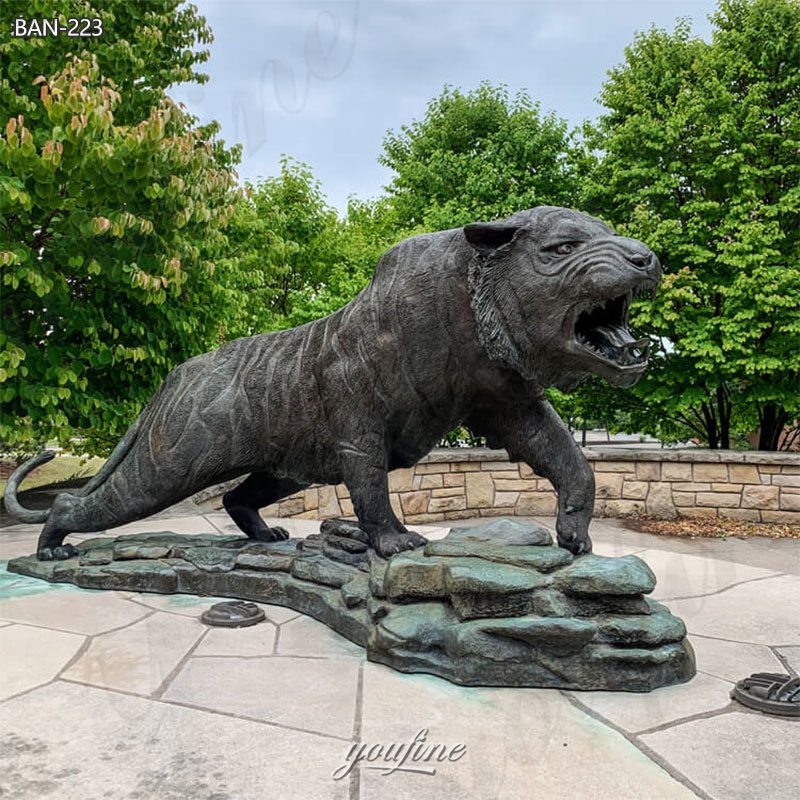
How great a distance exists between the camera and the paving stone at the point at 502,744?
5.93 ft

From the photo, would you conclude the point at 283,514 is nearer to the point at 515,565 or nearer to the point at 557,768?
the point at 515,565

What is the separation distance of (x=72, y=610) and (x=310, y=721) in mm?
1652

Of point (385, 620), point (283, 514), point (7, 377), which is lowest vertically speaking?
point (283, 514)

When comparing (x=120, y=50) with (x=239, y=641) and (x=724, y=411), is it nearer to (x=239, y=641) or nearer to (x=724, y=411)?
(x=239, y=641)

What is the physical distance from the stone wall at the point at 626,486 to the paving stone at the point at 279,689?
4.87 meters

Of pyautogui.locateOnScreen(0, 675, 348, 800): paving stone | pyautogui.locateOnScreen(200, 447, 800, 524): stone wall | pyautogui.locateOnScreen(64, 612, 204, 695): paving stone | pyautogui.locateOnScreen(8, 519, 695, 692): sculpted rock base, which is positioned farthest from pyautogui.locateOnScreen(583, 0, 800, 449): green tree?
pyautogui.locateOnScreen(0, 675, 348, 800): paving stone

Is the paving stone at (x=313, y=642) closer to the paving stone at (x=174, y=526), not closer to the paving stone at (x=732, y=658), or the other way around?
the paving stone at (x=732, y=658)

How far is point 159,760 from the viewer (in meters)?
1.94

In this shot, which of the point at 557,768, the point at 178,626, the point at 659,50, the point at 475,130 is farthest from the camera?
the point at 475,130

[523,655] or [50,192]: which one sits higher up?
[50,192]

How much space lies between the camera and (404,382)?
3.12 meters

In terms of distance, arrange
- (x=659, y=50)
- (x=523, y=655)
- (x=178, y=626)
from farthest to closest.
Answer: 1. (x=659, y=50)
2. (x=178, y=626)
3. (x=523, y=655)

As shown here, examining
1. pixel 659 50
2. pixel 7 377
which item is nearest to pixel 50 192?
pixel 7 377

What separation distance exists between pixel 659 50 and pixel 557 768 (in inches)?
413
